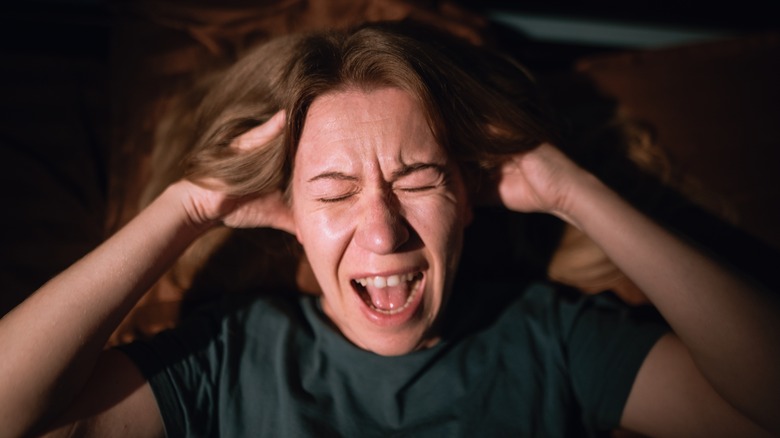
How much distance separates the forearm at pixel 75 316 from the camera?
1.04 metres

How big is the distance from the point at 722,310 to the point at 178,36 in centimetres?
180

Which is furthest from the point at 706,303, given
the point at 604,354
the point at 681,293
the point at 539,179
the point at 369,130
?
the point at 369,130

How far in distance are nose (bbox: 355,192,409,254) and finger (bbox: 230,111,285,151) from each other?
0.30 m

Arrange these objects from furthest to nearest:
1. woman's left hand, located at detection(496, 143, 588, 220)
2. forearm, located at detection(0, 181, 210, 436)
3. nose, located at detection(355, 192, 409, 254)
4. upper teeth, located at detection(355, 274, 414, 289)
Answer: woman's left hand, located at detection(496, 143, 588, 220) → upper teeth, located at detection(355, 274, 414, 289) → nose, located at detection(355, 192, 409, 254) → forearm, located at detection(0, 181, 210, 436)

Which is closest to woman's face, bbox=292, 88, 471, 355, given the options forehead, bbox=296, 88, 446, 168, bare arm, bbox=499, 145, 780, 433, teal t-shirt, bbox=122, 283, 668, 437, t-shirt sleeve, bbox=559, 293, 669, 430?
forehead, bbox=296, 88, 446, 168

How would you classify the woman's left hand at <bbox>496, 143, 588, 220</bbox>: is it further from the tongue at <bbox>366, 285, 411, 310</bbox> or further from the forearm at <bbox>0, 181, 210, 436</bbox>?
the forearm at <bbox>0, 181, 210, 436</bbox>

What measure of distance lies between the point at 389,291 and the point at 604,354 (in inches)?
22.0

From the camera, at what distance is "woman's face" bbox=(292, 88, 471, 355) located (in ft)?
3.80

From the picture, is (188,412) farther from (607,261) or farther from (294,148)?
(607,261)

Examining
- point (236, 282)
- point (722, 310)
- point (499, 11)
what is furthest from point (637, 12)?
point (236, 282)

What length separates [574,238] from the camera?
1652 millimetres

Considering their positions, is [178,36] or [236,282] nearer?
[236,282]

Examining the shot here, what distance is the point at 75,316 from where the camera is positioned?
112 cm

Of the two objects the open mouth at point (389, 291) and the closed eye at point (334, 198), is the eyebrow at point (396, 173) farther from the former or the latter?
the open mouth at point (389, 291)
